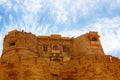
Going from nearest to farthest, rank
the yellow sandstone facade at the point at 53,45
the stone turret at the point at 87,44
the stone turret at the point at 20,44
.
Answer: the stone turret at the point at 20,44, the yellow sandstone facade at the point at 53,45, the stone turret at the point at 87,44

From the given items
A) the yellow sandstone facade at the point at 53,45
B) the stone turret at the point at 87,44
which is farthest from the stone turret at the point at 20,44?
the stone turret at the point at 87,44

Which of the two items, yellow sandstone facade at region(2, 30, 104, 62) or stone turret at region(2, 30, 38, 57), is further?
yellow sandstone facade at region(2, 30, 104, 62)

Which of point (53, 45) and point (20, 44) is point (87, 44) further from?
point (20, 44)

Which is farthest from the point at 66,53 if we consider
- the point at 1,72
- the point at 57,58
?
the point at 1,72

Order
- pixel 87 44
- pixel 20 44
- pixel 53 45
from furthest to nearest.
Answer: pixel 53 45
pixel 87 44
pixel 20 44

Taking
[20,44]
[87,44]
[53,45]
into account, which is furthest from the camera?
[53,45]

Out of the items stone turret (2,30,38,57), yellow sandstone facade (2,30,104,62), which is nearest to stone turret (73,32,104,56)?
yellow sandstone facade (2,30,104,62)

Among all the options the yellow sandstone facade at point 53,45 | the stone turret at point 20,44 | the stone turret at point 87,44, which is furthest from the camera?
the stone turret at point 87,44

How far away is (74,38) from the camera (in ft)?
263

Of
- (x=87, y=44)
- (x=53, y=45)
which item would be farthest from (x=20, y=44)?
(x=87, y=44)

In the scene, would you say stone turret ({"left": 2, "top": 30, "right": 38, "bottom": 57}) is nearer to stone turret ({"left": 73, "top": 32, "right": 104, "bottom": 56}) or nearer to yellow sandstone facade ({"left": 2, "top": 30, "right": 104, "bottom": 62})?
yellow sandstone facade ({"left": 2, "top": 30, "right": 104, "bottom": 62})

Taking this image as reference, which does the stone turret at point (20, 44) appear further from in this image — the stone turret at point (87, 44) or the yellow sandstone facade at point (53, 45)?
the stone turret at point (87, 44)

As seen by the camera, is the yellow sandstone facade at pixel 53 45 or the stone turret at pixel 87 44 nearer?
the yellow sandstone facade at pixel 53 45

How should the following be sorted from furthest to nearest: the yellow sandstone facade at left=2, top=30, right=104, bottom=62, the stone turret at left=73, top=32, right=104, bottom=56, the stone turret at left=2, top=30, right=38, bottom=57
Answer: the stone turret at left=73, top=32, right=104, bottom=56 → the yellow sandstone facade at left=2, top=30, right=104, bottom=62 → the stone turret at left=2, top=30, right=38, bottom=57
